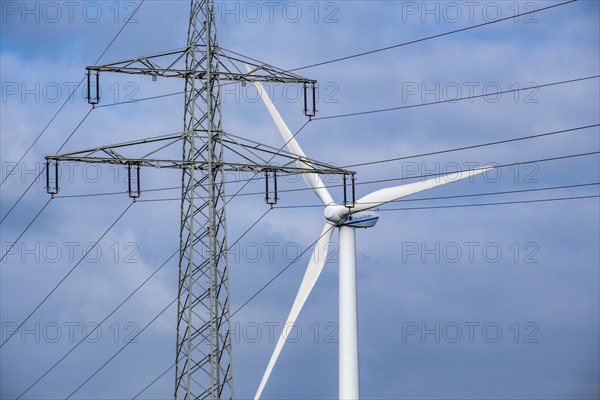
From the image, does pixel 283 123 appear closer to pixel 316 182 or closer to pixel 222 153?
pixel 316 182

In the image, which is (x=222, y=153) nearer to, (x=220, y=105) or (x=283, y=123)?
(x=220, y=105)

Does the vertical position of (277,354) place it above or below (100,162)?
below

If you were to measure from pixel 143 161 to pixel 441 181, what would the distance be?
1648 cm

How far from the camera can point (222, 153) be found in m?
59.0

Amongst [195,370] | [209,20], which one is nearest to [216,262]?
[195,370]

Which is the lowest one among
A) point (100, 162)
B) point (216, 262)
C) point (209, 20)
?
point (216, 262)

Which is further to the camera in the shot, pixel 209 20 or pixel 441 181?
pixel 441 181

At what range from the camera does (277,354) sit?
235 ft

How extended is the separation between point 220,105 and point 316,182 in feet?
50.0

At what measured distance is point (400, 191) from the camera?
70750mm

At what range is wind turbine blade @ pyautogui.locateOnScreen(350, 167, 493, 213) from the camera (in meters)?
68.4

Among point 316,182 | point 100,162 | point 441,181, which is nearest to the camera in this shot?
point 100,162

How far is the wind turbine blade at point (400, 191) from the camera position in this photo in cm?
6844

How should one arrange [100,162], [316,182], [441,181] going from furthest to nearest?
[316,182], [441,181], [100,162]
